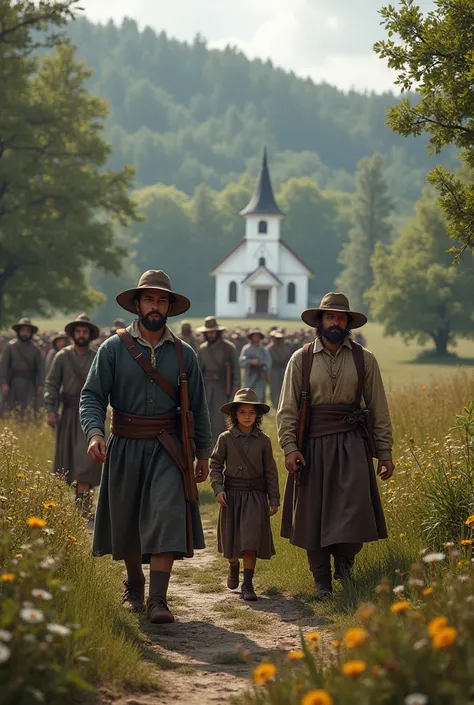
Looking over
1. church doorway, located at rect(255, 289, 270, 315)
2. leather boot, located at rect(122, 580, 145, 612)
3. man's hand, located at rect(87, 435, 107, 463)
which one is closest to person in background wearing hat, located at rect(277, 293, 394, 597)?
leather boot, located at rect(122, 580, 145, 612)

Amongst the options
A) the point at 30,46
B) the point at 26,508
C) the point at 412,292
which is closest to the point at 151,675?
the point at 26,508

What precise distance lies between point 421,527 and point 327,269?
128 meters

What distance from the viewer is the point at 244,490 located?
8695 mm

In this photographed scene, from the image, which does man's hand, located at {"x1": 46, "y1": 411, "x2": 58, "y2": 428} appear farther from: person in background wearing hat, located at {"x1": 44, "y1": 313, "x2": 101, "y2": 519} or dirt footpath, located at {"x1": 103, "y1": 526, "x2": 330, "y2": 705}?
dirt footpath, located at {"x1": 103, "y1": 526, "x2": 330, "y2": 705}

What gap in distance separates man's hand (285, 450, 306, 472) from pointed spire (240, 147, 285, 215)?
94.0 metres

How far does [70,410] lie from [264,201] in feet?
304

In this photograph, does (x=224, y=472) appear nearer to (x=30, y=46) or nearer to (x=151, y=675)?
(x=151, y=675)

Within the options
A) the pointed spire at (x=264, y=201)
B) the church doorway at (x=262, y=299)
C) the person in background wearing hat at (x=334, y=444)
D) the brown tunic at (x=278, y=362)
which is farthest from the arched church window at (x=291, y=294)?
the person in background wearing hat at (x=334, y=444)

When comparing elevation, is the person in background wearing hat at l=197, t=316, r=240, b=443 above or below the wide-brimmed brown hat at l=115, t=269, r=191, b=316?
above

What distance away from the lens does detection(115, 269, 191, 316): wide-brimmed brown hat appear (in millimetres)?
7523

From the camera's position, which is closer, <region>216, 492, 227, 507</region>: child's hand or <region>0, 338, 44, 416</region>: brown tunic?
<region>216, 492, 227, 507</region>: child's hand

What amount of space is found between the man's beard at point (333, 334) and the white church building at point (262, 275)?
8936 cm

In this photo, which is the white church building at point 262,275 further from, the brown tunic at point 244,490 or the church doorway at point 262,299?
the brown tunic at point 244,490

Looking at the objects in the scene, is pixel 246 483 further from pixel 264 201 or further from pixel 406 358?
pixel 264 201
